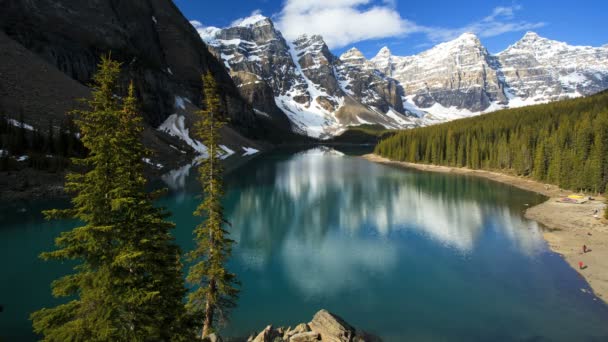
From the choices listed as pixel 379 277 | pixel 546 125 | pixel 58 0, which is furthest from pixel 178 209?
pixel 58 0

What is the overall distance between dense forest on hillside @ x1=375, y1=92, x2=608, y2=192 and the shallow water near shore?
1162cm

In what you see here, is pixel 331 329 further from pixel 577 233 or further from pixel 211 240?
pixel 577 233

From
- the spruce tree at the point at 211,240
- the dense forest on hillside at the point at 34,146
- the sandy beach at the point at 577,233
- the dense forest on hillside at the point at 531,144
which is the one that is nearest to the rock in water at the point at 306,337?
the spruce tree at the point at 211,240

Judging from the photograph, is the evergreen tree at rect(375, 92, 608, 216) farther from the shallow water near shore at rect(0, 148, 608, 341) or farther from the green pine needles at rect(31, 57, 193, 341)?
the green pine needles at rect(31, 57, 193, 341)

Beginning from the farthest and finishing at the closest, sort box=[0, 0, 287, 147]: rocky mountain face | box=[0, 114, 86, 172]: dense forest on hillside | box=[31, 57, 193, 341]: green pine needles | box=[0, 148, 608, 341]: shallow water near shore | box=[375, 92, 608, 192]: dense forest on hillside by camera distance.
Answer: box=[0, 0, 287, 147]: rocky mountain face, box=[375, 92, 608, 192]: dense forest on hillside, box=[0, 114, 86, 172]: dense forest on hillside, box=[0, 148, 608, 341]: shallow water near shore, box=[31, 57, 193, 341]: green pine needles

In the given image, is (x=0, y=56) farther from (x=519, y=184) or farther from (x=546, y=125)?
(x=546, y=125)

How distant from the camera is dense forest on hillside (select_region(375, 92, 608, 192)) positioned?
66056mm

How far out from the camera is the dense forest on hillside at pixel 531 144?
217ft

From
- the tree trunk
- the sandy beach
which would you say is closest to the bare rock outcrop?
the tree trunk

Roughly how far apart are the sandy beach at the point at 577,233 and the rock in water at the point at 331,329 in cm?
2106

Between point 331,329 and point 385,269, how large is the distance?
15814 millimetres

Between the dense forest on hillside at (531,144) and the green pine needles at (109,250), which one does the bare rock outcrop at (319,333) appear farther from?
the dense forest on hillside at (531,144)

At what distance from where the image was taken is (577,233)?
4103 cm

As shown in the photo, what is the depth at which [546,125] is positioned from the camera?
92.6 meters
